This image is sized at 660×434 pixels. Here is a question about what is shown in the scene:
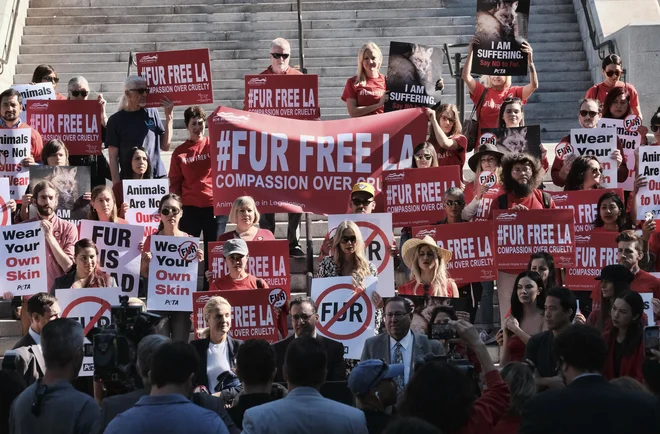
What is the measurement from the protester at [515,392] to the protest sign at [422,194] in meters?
5.58

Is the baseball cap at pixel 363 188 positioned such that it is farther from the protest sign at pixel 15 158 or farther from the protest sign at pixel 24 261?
the protest sign at pixel 15 158

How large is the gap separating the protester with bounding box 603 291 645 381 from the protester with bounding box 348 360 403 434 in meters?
2.49

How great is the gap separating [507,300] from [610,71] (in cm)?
406

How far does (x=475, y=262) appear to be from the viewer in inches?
489

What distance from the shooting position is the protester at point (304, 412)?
7039 mm

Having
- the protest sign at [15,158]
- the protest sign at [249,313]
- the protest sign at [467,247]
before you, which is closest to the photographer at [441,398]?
the protest sign at [249,313]

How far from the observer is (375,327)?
11484mm

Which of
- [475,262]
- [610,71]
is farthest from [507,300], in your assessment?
[610,71]

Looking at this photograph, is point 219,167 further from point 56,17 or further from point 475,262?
point 56,17

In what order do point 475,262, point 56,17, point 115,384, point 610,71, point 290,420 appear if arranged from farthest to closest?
point 56,17
point 610,71
point 475,262
point 115,384
point 290,420

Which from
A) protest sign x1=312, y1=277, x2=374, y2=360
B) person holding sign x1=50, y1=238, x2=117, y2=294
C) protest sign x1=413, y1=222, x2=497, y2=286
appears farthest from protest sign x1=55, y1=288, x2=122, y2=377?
protest sign x1=413, y1=222, x2=497, y2=286

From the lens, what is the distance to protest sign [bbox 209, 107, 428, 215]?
531 inches

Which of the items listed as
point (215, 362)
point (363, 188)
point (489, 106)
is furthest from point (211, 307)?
point (489, 106)

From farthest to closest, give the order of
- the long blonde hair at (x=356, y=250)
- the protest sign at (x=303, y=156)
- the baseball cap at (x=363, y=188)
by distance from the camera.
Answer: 1. the protest sign at (x=303, y=156)
2. the baseball cap at (x=363, y=188)
3. the long blonde hair at (x=356, y=250)
